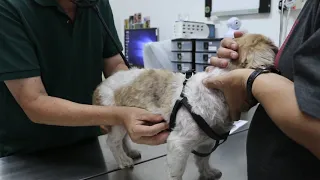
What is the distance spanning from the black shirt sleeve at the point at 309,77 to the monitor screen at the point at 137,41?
2716mm

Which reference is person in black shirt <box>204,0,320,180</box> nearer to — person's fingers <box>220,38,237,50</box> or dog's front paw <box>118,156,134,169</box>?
person's fingers <box>220,38,237,50</box>

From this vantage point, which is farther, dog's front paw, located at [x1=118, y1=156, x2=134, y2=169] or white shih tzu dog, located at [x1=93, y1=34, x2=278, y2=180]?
dog's front paw, located at [x1=118, y1=156, x2=134, y2=169]

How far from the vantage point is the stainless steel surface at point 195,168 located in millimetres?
930

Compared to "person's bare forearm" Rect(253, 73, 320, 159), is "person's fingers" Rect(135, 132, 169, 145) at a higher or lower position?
lower

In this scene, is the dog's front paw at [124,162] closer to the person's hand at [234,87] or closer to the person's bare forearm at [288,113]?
the person's hand at [234,87]

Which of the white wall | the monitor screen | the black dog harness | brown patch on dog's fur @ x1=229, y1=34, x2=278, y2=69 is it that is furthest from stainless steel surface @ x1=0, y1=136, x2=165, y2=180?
the monitor screen

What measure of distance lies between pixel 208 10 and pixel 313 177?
2218 millimetres

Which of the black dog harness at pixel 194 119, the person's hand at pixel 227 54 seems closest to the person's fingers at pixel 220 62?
the person's hand at pixel 227 54

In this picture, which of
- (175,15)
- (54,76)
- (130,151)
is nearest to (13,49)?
(54,76)

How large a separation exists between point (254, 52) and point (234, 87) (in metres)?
0.15

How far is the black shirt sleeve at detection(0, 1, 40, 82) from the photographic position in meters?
0.87

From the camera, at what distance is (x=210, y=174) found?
925 mm

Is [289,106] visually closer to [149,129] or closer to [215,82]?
[215,82]

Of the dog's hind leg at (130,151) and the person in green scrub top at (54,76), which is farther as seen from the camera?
the dog's hind leg at (130,151)
